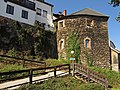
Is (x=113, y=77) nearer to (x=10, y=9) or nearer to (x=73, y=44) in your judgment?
(x=73, y=44)

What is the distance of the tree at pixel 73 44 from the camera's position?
31.4 metres

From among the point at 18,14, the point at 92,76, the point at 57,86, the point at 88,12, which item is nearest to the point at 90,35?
the point at 88,12

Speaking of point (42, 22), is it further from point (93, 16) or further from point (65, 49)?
point (93, 16)

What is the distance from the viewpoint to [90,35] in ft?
107

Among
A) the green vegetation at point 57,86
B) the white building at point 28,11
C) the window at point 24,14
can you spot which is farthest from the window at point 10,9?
the green vegetation at point 57,86

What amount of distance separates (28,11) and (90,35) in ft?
36.1

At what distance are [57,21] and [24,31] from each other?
7967mm

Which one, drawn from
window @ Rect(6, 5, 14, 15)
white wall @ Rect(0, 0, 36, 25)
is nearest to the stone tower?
white wall @ Rect(0, 0, 36, 25)

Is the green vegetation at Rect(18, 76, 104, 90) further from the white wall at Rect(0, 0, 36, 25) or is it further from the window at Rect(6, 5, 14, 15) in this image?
the window at Rect(6, 5, 14, 15)

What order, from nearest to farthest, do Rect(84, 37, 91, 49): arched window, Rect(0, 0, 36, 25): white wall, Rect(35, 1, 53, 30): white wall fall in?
Rect(0, 0, 36, 25): white wall → Rect(84, 37, 91, 49): arched window → Rect(35, 1, 53, 30): white wall

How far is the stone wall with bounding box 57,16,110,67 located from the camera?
1249 inches

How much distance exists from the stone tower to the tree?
1.72 ft

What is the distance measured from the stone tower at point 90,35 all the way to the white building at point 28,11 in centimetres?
378

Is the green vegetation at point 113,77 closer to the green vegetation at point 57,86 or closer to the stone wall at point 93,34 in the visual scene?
the green vegetation at point 57,86
